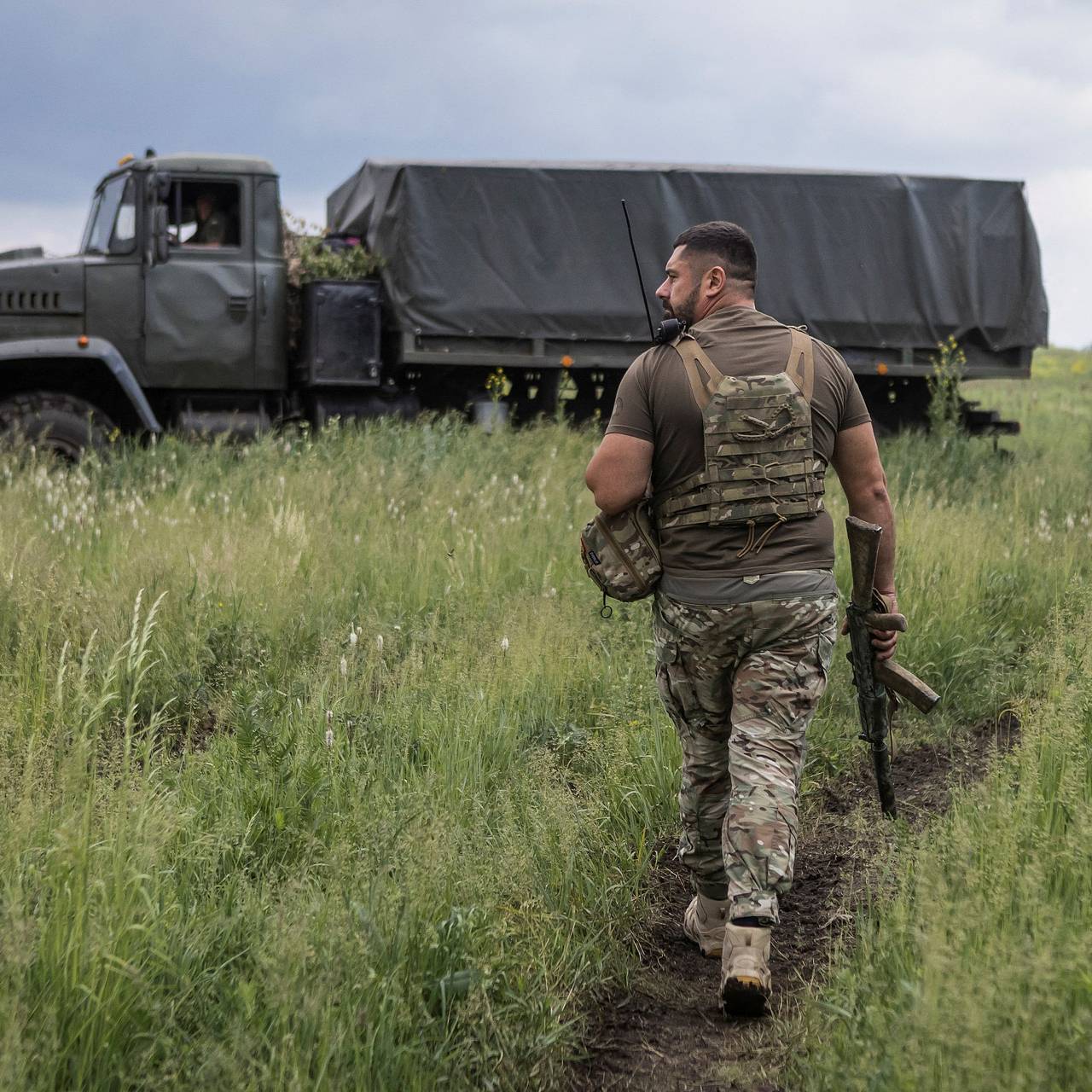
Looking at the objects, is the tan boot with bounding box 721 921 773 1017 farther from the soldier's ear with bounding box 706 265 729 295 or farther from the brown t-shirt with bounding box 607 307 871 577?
the soldier's ear with bounding box 706 265 729 295

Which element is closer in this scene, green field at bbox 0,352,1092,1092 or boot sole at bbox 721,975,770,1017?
green field at bbox 0,352,1092,1092

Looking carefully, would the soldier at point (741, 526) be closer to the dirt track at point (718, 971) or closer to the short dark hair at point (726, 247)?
the short dark hair at point (726, 247)

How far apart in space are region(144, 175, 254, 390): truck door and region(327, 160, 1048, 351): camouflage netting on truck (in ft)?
4.74

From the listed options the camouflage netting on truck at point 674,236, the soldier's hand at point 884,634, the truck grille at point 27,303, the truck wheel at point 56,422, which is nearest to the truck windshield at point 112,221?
the truck grille at point 27,303

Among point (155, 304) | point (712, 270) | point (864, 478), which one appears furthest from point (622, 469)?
point (155, 304)

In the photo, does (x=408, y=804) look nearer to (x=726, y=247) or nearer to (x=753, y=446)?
(x=753, y=446)

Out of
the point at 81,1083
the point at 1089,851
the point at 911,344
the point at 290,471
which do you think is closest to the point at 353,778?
the point at 81,1083

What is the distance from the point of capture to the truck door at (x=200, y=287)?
10562 mm

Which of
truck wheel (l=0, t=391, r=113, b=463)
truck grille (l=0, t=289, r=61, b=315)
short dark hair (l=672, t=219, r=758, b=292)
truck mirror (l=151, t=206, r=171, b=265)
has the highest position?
truck mirror (l=151, t=206, r=171, b=265)

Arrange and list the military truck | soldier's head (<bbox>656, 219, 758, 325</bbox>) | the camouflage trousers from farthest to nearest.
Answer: the military truck, soldier's head (<bbox>656, 219, 758, 325</bbox>), the camouflage trousers

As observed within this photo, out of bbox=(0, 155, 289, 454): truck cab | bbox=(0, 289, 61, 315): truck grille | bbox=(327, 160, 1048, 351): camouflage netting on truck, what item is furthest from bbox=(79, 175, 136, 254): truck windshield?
bbox=(327, 160, 1048, 351): camouflage netting on truck

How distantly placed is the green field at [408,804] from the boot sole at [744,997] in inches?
6.7

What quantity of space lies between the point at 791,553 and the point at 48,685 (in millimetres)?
2946

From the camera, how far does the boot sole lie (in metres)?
3.04
